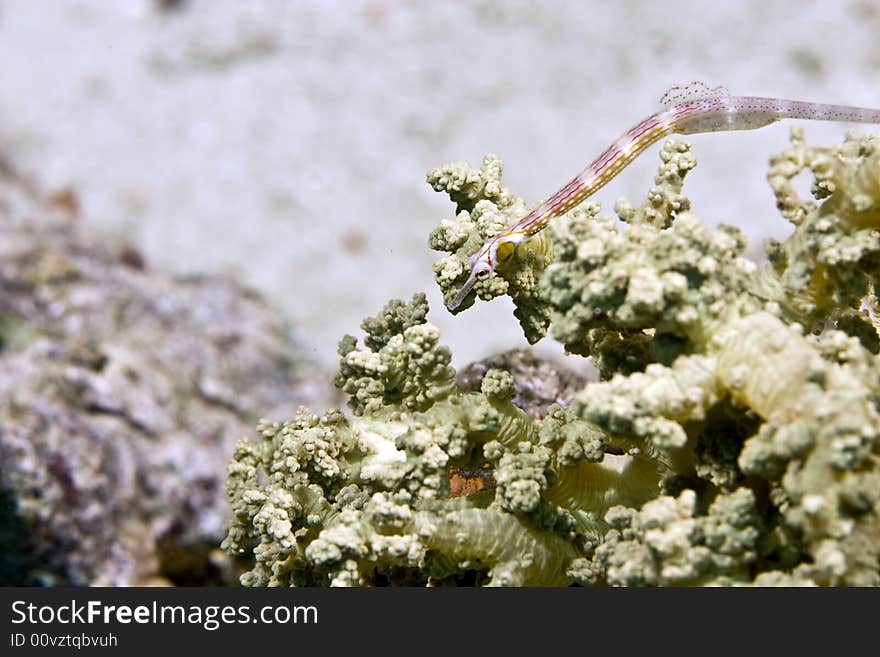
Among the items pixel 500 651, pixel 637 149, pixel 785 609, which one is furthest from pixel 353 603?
pixel 637 149

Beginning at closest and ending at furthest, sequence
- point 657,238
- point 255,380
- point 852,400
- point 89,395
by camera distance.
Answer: point 852,400 < point 657,238 < point 89,395 < point 255,380

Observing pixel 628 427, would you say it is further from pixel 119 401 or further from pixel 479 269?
pixel 119 401

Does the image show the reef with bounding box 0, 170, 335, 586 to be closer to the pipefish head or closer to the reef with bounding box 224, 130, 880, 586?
the reef with bounding box 224, 130, 880, 586

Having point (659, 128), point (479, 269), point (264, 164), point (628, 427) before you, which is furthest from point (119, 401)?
point (628, 427)

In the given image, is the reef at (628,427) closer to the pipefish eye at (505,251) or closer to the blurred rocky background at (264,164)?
the pipefish eye at (505,251)

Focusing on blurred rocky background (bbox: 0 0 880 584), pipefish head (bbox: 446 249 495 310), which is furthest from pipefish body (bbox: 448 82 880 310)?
blurred rocky background (bbox: 0 0 880 584)

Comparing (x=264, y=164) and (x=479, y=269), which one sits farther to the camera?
(x=264, y=164)

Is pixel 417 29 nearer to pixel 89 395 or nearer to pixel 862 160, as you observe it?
pixel 89 395

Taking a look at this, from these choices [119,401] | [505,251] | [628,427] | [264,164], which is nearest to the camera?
[628,427]

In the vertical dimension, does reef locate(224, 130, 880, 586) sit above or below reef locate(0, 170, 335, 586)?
below
